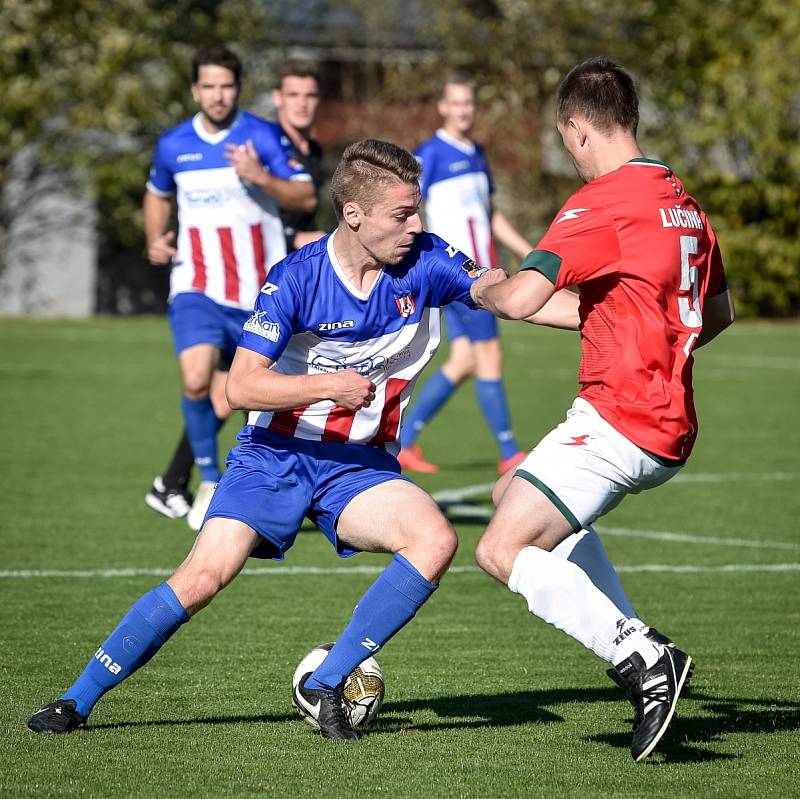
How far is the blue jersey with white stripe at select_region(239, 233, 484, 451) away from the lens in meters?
4.56

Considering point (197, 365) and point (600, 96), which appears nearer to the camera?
point (600, 96)

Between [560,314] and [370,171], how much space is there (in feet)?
2.54

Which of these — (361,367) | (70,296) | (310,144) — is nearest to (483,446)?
(310,144)

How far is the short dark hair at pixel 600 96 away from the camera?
14.2 ft

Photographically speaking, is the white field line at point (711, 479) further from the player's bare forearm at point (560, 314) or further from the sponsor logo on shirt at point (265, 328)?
the sponsor logo on shirt at point (265, 328)

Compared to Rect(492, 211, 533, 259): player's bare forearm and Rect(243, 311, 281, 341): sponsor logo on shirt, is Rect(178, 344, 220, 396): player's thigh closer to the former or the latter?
Rect(492, 211, 533, 259): player's bare forearm

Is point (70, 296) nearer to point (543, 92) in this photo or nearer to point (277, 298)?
point (543, 92)

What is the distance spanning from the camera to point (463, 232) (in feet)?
35.6

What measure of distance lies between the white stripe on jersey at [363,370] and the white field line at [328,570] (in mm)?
2467

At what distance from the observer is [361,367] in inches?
185

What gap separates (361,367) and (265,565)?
2.92 meters

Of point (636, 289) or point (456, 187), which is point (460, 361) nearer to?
point (456, 187)

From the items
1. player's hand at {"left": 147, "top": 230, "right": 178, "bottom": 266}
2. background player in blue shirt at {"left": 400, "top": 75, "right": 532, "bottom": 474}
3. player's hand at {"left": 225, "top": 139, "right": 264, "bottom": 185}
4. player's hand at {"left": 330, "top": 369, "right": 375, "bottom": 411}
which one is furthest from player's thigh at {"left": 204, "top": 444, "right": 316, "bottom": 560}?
background player in blue shirt at {"left": 400, "top": 75, "right": 532, "bottom": 474}

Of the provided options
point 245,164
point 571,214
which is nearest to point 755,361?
point 245,164
